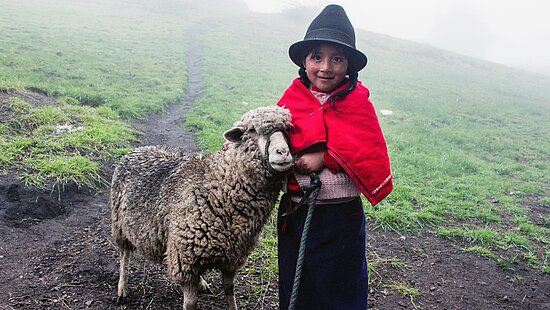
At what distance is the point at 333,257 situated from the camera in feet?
7.79

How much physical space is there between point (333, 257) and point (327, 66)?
117 cm

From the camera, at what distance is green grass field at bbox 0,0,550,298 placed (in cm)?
556

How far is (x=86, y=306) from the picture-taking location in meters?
3.29

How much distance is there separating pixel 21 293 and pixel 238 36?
2883 centimetres

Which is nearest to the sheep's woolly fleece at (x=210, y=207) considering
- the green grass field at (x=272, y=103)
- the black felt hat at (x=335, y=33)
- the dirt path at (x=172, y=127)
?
the black felt hat at (x=335, y=33)

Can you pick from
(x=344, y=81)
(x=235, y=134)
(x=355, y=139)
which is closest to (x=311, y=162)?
(x=355, y=139)

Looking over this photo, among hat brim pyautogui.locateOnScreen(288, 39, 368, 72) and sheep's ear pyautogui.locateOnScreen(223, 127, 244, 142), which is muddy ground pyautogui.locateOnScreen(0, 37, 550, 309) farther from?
hat brim pyautogui.locateOnScreen(288, 39, 368, 72)

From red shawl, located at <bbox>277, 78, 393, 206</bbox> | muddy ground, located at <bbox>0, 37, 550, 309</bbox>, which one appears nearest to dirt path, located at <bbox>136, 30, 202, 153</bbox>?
muddy ground, located at <bbox>0, 37, 550, 309</bbox>

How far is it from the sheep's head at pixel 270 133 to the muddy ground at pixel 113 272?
177cm

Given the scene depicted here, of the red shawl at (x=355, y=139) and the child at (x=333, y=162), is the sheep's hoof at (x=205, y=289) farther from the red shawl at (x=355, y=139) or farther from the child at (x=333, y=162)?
the red shawl at (x=355, y=139)

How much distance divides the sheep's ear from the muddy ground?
1703mm

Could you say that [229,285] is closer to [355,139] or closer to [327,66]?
[355,139]

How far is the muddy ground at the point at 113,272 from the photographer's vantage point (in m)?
3.45

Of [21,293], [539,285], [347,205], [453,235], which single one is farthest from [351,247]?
[453,235]
